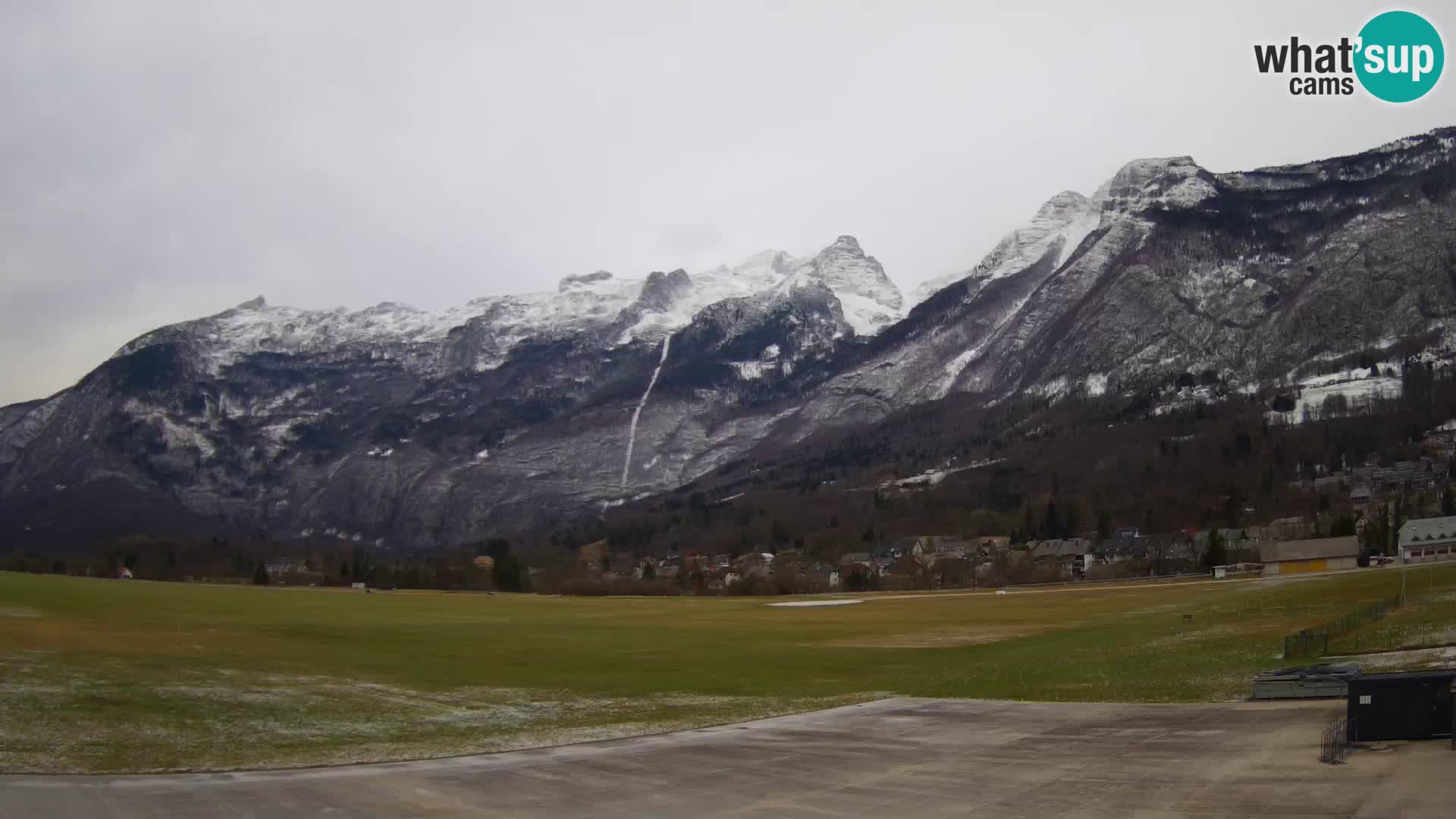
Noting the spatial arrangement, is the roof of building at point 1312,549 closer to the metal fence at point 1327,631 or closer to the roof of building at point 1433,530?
the roof of building at point 1433,530

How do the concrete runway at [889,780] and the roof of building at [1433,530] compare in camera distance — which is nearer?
the concrete runway at [889,780]

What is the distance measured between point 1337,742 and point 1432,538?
124 meters

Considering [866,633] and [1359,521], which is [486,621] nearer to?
[866,633]

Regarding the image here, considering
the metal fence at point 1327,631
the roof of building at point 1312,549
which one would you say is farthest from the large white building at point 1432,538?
the metal fence at point 1327,631

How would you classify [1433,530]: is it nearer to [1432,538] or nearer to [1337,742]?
[1432,538]

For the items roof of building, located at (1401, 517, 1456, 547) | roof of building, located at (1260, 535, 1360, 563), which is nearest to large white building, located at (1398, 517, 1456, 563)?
roof of building, located at (1401, 517, 1456, 547)

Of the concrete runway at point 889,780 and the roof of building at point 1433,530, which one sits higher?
the roof of building at point 1433,530

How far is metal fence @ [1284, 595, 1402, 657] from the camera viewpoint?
1919 inches

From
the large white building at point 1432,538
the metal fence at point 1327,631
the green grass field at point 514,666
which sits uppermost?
the large white building at point 1432,538

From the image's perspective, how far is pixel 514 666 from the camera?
63.4 m

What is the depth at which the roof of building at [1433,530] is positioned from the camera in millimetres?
127500

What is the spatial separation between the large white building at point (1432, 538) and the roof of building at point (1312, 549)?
23.2 feet

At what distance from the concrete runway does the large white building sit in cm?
11003

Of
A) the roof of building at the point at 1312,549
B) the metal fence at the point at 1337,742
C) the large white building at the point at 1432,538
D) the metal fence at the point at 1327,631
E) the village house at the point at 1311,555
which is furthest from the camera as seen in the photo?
the roof of building at the point at 1312,549
